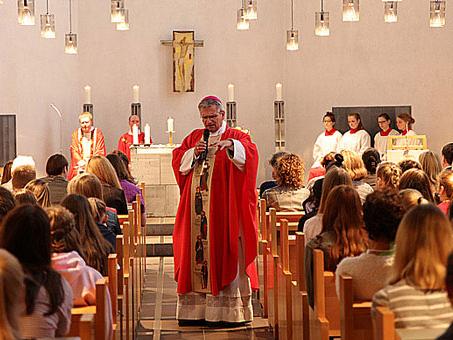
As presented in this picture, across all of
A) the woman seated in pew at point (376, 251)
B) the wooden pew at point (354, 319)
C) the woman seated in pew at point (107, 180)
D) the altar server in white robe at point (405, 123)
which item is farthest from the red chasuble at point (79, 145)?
the wooden pew at point (354, 319)

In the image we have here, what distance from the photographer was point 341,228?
17.2 ft

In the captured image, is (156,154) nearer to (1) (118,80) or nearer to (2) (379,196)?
(1) (118,80)

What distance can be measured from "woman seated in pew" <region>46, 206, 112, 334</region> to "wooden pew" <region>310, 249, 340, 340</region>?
1163 mm

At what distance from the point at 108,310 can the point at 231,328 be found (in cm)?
323

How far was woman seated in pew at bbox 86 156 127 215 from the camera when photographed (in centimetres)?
810

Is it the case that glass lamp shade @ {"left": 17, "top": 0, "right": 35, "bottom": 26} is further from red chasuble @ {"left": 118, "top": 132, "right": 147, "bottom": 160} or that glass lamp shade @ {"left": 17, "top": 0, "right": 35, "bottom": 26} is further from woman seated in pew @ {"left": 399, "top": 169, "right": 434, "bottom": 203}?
red chasuble @ {"left": 118, "top": 132, "right": 147, "bottom": 160}

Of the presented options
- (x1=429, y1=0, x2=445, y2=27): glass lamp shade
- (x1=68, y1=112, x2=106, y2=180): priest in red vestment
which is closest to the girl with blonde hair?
(x1=429, y1=0, x2=445, y2=27): glass lamp shade

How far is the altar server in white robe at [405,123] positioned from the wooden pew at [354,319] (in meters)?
10.0

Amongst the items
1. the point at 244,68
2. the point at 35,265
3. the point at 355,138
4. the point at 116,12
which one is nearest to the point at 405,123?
the point at 355,138

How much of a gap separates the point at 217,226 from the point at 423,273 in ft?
13.6

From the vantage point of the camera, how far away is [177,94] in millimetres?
16797

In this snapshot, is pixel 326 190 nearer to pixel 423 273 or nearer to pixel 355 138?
pixel 423 273

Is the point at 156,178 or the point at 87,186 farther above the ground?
the point at 87,186

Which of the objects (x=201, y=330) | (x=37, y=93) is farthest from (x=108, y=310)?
(x=37, y=93)
